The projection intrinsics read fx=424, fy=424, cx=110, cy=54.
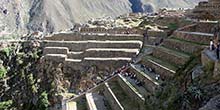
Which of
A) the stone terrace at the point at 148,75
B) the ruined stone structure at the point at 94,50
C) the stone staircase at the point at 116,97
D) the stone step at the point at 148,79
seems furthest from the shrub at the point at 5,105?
the stone step at the point at 148,79

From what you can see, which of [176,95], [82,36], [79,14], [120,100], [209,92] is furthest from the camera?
[79,14]

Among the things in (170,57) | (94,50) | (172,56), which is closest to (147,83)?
(172,56)

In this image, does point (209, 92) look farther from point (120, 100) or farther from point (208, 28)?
point (208, 28)

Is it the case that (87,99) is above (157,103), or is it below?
below

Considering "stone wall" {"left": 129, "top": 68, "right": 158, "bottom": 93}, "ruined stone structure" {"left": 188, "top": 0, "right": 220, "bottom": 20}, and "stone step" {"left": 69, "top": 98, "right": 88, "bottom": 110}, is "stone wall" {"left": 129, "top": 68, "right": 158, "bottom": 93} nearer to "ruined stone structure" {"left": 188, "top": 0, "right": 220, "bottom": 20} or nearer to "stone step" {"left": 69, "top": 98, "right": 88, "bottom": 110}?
"stone step" {"left": 69, "top": 98, "right": 88, "bottom": 110}

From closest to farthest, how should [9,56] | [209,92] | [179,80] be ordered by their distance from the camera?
[209,92]
[179,80]
[9,56]

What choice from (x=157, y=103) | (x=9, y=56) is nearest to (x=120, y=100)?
(x=157, y=103)

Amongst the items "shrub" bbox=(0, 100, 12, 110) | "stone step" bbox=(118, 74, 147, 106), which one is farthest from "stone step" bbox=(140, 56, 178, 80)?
"shrub" bbox=(0, 100, 12, 110)
